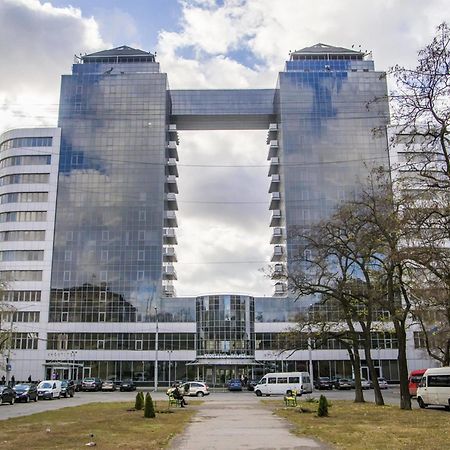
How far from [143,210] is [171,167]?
12.0m

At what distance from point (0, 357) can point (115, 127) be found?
42.2 m

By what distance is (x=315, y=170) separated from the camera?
9600cm

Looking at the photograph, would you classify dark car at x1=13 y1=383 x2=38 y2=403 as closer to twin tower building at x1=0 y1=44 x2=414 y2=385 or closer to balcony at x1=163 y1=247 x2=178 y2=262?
twin tower building at x1=0 y1=44 x2=414 y2=385

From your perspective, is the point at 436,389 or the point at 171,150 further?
the point at 171,150

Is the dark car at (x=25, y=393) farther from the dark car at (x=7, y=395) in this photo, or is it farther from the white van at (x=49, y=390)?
the white van at (x=49, y=390)

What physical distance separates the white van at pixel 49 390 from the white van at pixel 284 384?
20478mm

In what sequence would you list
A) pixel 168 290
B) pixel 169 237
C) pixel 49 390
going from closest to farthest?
pixel 49 390, pixel 168 290, pixel 169 237

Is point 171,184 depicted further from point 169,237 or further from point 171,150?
point 169,237

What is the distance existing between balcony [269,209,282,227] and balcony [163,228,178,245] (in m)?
17.9

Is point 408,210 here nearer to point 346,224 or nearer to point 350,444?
point 350,444

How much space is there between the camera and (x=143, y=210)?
9450 centimetres

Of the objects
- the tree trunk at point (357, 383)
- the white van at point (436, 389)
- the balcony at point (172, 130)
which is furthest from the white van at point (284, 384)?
the balcony at point (172, 130)

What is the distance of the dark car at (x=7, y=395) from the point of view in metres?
42.6

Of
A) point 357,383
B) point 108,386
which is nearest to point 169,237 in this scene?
point 108,386
